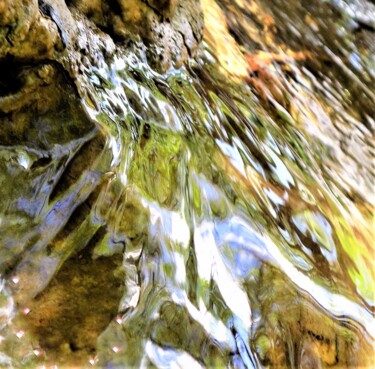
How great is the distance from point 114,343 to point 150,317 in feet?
0.58

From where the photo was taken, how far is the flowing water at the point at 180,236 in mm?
1806

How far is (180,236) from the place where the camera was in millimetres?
2174

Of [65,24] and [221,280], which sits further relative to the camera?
[65,24]

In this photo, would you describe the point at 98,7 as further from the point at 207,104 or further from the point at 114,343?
the point at 114,343

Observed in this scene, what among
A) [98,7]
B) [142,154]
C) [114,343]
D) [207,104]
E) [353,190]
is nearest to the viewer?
[114,343]

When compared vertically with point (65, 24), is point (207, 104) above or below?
below

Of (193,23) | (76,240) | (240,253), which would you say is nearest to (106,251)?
(76,240)

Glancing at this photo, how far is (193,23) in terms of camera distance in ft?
11.2

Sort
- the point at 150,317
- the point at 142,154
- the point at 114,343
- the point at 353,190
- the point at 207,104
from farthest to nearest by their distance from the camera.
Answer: the point at 353,190 → the point at 207,104 → the point at 142,154 → the point at 150,317 → the point at 114,343

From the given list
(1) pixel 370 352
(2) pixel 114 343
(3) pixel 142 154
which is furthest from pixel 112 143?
(1) pixel 370 352

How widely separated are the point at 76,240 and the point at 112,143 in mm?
461

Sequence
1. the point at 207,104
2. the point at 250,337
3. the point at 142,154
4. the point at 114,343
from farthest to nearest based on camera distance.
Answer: the point at 207,104, the point at 142,154, the point at 250,337, the point at 114,343

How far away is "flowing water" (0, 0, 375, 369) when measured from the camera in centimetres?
181

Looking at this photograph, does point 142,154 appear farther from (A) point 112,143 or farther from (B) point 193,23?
(B) point 193,23
